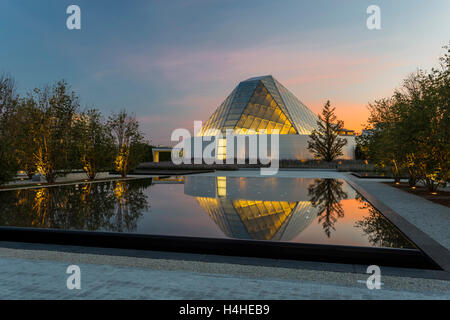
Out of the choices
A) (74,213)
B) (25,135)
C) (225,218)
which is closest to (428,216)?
(225,218)

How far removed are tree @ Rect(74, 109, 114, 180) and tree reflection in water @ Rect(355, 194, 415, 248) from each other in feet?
66.0

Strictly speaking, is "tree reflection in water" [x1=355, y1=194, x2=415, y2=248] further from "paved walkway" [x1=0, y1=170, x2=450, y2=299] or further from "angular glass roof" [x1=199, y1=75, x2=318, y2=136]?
"angular glass roof" [x1=199, y1=75, x2=318, y2=136]

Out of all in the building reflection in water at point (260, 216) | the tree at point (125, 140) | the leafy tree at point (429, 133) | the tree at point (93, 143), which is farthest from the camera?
the tree at point (125, 140)

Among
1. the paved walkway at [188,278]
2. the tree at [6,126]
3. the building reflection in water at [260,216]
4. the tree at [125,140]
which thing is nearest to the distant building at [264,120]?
the tree at [125,140]

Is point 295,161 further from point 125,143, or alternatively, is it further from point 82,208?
point 82,208

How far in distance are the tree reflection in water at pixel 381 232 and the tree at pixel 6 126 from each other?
63.4 feet

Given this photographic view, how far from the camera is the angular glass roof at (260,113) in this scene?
53.7 m

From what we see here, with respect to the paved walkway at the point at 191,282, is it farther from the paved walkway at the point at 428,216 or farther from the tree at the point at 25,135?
the tree at the point at 25,135

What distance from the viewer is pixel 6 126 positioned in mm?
19828

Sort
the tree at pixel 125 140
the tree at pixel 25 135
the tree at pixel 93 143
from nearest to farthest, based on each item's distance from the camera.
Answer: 1. the tree at pixel 25 135
2. the tree at pixel 93 143
3. the tree at pixel 125 140

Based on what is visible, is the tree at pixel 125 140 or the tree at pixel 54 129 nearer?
the tree at pixel 54 129

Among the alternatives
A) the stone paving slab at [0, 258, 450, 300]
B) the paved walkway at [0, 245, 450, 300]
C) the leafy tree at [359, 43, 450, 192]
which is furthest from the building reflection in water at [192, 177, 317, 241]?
the leafy tree at [359, 43, 450, 192]
